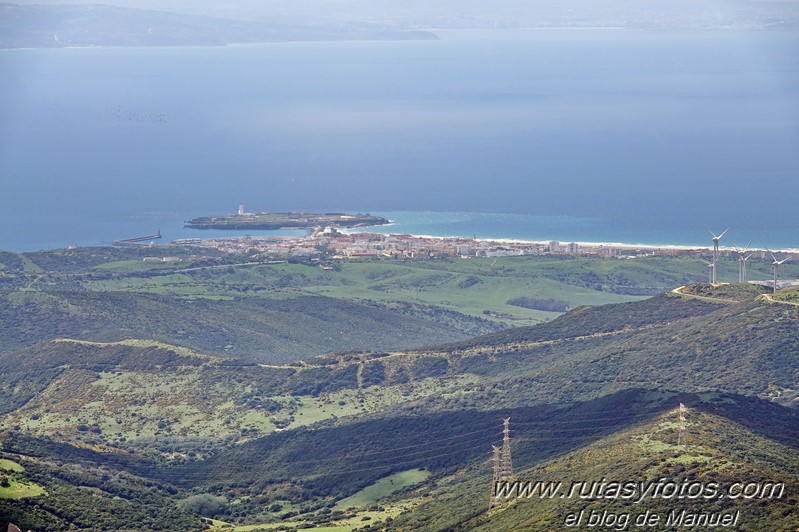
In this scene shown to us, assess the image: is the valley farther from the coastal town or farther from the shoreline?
the shoreline

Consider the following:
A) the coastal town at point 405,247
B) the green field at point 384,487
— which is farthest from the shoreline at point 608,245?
the green field at point 384,487

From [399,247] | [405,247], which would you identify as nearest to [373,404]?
[405,247]

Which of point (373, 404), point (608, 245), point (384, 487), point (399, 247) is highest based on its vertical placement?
point (608, 245)

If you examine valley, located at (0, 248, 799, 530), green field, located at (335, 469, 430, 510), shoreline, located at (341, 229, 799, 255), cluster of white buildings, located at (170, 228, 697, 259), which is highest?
shoreline, located at (341, 229, 799, 255)

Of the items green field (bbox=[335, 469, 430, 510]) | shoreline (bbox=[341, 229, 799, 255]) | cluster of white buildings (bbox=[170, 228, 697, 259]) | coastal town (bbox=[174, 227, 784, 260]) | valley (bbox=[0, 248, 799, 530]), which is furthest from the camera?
shoreline (bbox=[341, 229, 799, 255])

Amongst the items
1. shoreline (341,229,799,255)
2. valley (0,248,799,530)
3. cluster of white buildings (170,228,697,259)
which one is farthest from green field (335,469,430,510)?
shoreline (341,229,799,255)

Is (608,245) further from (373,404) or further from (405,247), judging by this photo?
(373,404)

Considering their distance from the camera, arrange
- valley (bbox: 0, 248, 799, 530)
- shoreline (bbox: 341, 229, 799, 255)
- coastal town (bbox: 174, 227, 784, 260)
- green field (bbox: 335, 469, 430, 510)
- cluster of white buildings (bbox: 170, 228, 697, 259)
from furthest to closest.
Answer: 1. shoreline (bbox: 341, 229, 799, 255)
2. cluster of white buildings (bbox: 170, 228, 697, 259)
3. coastal town (bbox: 174, 227, 784, 260)
4. green field (bbox: 335, 469, 430, 510)
5. valley (bbox: 0, 248, 799, 530)

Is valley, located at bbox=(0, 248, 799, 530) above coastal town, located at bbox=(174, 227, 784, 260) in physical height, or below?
below

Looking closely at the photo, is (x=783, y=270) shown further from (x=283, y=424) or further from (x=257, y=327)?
(x=283, y=424)

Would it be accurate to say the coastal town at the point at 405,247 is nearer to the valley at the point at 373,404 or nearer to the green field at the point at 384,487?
the valley at the point at 373,404

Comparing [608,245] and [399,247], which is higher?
[608,245]

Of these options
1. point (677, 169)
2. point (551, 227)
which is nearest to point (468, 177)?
point (677, 169)

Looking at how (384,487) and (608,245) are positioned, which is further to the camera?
(608,245)
